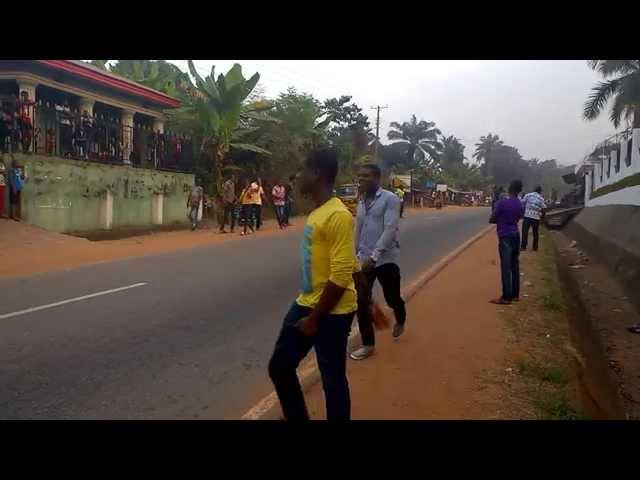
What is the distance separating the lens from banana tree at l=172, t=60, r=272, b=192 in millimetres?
18562

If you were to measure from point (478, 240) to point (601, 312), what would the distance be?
10.1 m

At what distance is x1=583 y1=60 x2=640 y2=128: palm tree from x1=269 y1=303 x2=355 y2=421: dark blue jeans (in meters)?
24.7

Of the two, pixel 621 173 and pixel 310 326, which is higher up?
pixel 621 173

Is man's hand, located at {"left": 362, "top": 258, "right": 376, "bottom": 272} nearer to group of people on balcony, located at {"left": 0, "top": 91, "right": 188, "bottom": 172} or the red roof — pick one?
group of people on balcony, located at {"left": 0, "top": 91, "right": 188, "bottom": 172}

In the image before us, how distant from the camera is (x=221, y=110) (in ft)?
62.8

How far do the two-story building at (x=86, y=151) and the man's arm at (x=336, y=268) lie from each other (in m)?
12.8

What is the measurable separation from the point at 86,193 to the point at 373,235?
490 inches

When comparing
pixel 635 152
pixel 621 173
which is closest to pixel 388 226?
pixel 635 152

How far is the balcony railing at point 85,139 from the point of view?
14.2 m

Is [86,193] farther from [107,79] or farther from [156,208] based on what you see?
[107,79]
